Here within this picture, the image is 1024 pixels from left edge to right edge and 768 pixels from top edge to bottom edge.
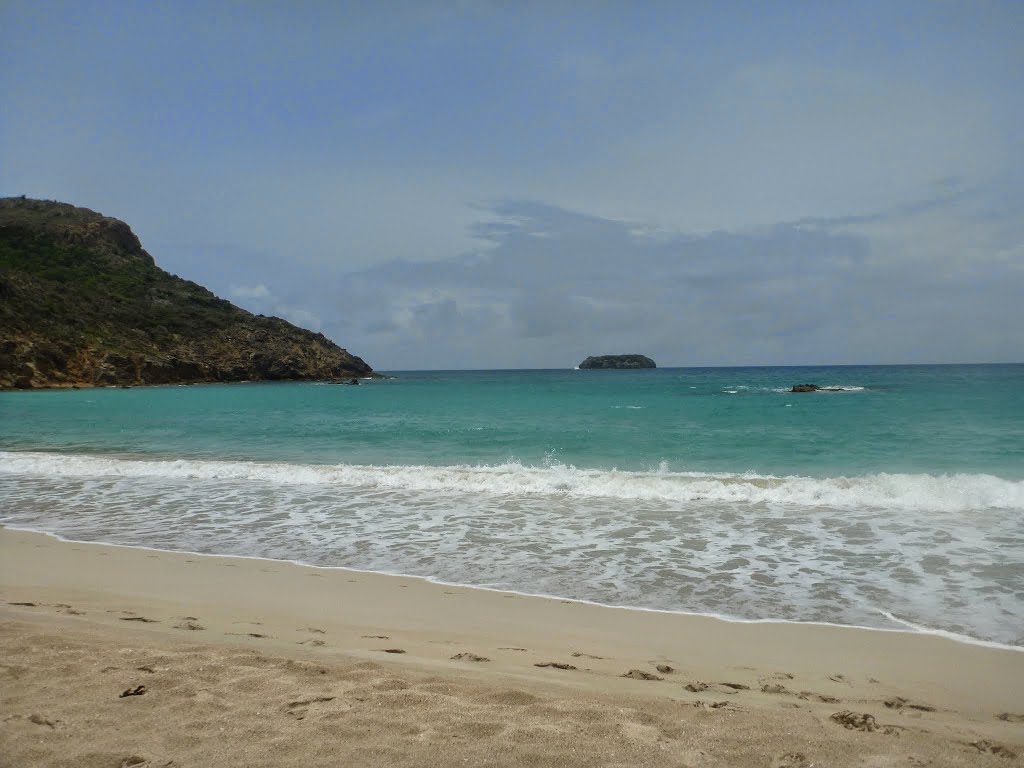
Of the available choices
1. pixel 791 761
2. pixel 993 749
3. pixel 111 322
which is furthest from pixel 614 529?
pixel 111 322

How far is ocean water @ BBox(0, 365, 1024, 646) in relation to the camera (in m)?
7.58

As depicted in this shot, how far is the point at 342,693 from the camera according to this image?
419 centimetres

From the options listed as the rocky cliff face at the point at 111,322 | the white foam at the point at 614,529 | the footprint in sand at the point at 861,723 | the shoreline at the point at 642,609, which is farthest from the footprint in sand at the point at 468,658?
the rocky cliff face at the point at 111,322

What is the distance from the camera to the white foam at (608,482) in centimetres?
1310

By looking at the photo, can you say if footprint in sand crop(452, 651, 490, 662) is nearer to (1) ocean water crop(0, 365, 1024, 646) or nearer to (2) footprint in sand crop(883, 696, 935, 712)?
(1) ocean water crop(0, 365, 1024, 646)

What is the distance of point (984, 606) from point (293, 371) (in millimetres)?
96985

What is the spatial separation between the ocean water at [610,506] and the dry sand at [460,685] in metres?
1.01

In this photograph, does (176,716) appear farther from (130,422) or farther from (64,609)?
(130,422)

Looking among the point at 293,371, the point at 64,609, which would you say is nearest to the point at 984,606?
the point at 64,609

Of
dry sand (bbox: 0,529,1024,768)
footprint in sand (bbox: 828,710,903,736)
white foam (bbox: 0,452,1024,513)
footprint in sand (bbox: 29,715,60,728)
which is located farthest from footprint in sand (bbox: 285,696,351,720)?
white foam (bbox: 0,452,1024,513)

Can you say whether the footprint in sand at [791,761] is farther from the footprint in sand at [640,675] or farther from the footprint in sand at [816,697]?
the footprint in sand at [640,675]

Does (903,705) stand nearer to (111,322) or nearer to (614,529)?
(614,529)

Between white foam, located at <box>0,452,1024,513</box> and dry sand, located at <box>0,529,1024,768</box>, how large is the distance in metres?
7.72

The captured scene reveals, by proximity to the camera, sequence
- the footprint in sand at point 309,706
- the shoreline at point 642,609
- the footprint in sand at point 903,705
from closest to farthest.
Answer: the footprint in sand at point 309,706 → the footprint in sand at point 903,705 → the shoreline at point 642,609
